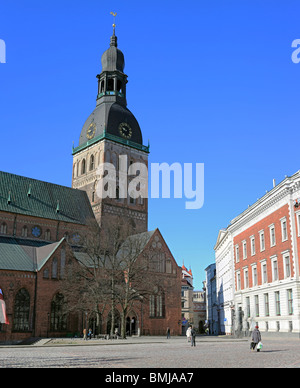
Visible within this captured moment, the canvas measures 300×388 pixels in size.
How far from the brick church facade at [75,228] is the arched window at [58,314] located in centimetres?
10

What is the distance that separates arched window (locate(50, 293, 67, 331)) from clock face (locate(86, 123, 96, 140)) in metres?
30.0

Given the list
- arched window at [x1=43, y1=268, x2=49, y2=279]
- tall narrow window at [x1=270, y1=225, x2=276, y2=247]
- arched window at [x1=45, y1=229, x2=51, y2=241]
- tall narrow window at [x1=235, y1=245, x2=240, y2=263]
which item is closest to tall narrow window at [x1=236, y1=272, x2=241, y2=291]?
tall narrow window at [x1=235, y1=245, x2=240, y2=263]

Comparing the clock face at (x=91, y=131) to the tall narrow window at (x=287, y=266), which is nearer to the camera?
the tall narrow window at (x=287, y=266)

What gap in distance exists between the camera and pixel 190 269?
138 meters

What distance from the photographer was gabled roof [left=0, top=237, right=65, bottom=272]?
4509cm

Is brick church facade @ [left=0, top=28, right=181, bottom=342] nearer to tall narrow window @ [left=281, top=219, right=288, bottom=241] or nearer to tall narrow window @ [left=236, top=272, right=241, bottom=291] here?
tall narrow window @ [left=236, top=272, right=241, bottom=291]

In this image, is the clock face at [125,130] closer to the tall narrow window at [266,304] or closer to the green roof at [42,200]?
the green roof at [42,200]

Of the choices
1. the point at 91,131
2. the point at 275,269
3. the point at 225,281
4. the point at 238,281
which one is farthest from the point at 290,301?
the point at 91,131

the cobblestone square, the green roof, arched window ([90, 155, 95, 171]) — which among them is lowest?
the cobblestone square

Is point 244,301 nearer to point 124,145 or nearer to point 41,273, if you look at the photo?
point 41,273

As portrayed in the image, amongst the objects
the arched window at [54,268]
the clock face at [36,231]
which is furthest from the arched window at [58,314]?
the clock face at [36,231]

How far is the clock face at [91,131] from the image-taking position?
68456 mm
